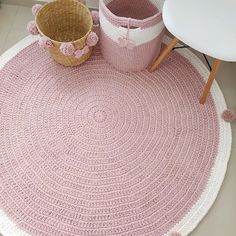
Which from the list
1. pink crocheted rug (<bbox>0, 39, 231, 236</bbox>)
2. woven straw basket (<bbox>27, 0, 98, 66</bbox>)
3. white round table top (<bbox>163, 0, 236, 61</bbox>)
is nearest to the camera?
white round table top (<bbox>163, 0, 236, 61</bbox>)

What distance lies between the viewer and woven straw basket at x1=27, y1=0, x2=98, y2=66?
141 centimetres

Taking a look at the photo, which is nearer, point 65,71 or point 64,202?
point 64,202

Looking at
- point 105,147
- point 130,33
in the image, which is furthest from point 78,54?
point 105,147

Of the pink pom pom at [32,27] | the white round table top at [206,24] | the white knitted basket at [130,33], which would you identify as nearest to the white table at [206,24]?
the white round table top at [206,24]

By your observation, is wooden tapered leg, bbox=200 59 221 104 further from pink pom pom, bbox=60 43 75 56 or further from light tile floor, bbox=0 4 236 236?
pink pom pom, bbox=60 43 75 56

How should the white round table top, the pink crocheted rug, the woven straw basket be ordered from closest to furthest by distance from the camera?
1. the white round table top
2. the pink crocheted rug
3. the woven straw basket

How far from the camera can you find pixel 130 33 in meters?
1.34

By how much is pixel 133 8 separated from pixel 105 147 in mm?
596

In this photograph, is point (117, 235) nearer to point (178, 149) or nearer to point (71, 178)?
point (71, 178)

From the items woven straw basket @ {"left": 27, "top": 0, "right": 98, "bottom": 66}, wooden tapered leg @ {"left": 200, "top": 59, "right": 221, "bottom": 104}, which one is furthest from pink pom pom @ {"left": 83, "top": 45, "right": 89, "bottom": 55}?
wooden tapered leg @ {"left": 200, "top": 59, "right": 221, "bottom": 104}

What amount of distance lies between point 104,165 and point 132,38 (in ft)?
1.57

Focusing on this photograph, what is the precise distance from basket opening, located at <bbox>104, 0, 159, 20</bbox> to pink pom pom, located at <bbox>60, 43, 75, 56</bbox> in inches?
9.6

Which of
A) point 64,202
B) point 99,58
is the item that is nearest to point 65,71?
point 99,58

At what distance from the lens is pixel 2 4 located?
171 centimetres
